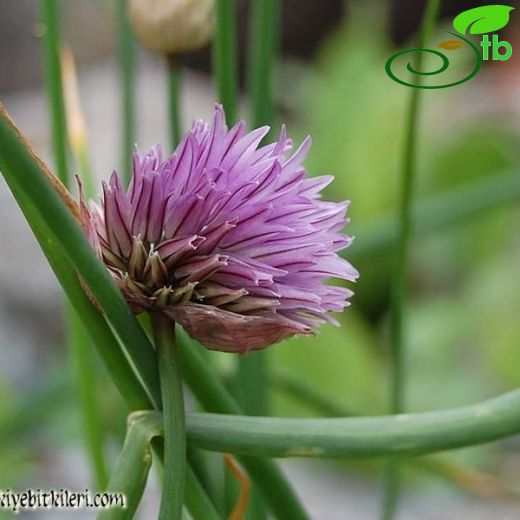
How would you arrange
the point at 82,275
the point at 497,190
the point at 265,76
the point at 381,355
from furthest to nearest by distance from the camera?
the point at 381,355 → the point at 497,190 → the point at 265,76 → the point at 82,275

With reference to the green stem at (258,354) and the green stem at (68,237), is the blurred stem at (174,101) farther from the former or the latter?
the green stem at (68,237)

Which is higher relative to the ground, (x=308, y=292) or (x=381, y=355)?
(x=308, y=292)

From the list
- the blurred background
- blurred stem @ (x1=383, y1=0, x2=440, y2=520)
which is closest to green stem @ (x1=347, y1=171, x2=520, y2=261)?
the blurred background

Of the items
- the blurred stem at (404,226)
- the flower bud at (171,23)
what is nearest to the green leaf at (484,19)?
the blurred stem at (404,226)

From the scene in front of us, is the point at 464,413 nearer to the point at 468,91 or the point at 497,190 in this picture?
the point at 497,190

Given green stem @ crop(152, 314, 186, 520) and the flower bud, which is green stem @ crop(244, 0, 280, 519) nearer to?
the flower bud

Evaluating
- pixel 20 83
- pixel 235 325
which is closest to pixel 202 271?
pixel 235 325
